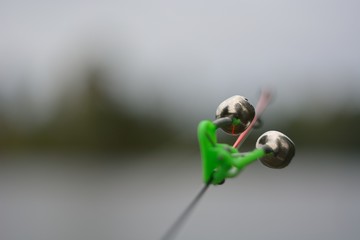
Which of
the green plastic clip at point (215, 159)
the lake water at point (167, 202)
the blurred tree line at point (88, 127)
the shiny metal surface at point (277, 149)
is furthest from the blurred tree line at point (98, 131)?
the green plastic clip at point (215, 159)

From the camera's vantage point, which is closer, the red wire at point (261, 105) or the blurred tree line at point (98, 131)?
the red wire at point (261, 105)

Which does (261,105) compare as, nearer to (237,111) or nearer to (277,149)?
(237,111)

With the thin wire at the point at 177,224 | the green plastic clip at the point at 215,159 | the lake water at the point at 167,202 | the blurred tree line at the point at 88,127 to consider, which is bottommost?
the blurred tree line at the point at 88,127

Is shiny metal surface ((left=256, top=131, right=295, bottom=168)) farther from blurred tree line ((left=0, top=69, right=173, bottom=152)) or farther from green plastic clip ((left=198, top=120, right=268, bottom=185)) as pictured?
blurred tree line ((left=0, top=69, right=173, bottom=152))

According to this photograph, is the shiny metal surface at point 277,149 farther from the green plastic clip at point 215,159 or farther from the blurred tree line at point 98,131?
the blurred tree line at point 98,131

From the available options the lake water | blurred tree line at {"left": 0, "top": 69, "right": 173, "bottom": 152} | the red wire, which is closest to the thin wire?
the red wire

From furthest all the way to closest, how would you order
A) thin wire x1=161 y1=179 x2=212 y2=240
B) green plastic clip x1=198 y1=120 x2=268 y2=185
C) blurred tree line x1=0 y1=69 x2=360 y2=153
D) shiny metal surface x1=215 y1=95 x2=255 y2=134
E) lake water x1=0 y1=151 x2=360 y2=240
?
1. blurred tree line x1=0 y1=69 x2=360 y2=153
2. lake water x1=0 y1=151 x2=360 y2=240
3. shiny metal surface x1=215 y1=95 x2=255 y2=134
4. green plastic clip x1=198 y1=120 x2=268 y2=185
5. thin wire x1=161 y1=179 x2=212 y2=240

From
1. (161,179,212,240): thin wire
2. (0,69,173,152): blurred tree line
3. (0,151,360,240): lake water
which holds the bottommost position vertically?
(0,69,173,152): blurred tree line
